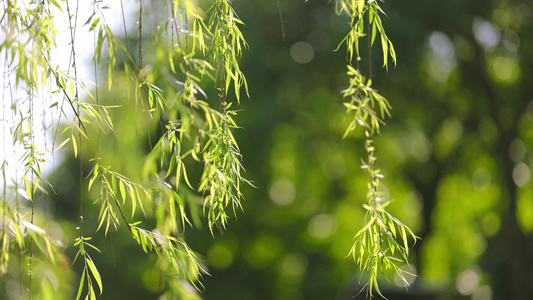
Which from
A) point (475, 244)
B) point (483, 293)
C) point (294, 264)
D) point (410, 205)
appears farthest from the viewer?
point (410, 205)

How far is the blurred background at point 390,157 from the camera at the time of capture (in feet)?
18.6

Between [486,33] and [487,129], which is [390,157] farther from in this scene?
[486,33]

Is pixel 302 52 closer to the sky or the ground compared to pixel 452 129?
closer to the sky

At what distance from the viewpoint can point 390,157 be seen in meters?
7.20

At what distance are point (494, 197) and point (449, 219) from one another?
0.63 metres

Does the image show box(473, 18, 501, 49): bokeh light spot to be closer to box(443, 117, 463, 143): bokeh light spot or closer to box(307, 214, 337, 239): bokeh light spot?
box(443, 117, 463, 143): bokeh light spot

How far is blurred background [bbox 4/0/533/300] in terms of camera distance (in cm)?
566

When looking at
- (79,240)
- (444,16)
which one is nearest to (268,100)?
(444,16)

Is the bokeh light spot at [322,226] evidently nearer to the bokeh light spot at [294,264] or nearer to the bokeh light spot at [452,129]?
the bokeh light spot at [294,264]

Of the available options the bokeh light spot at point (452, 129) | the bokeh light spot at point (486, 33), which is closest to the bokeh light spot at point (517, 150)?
the bokeh light spot at point (452, 129)

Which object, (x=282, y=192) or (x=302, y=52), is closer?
(x=302, y=52)

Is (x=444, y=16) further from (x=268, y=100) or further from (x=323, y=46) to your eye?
(x=268, y=100)

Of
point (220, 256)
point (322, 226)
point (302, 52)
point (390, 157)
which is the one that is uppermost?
point (302, 52)

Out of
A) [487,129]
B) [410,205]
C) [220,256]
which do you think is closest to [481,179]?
[487,129]
